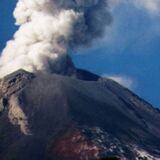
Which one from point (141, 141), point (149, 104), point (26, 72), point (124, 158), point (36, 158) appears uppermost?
point (149, 104)

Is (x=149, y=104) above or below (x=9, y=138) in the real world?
above

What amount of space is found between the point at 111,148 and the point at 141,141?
11.1m

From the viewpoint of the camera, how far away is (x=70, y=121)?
433 feet

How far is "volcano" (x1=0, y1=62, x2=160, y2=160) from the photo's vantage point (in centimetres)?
12194

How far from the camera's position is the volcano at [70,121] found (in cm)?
12194

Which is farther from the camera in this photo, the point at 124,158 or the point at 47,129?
the point at 47,129

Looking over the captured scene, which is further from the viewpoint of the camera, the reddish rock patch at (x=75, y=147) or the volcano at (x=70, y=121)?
the volcano at (x=70, y=121)

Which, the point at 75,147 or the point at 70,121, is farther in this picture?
the point at 70,121

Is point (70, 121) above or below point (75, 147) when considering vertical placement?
above

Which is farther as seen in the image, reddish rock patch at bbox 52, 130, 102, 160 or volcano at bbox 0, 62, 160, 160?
volcano at bbox 0, 62, 160, 160

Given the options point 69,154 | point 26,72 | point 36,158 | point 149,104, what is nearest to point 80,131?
point 69,154

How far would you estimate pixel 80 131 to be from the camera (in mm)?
127750

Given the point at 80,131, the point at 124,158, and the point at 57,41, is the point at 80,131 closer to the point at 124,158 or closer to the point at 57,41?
the point at 124,158

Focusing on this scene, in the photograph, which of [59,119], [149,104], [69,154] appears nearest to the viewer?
[69,154]
